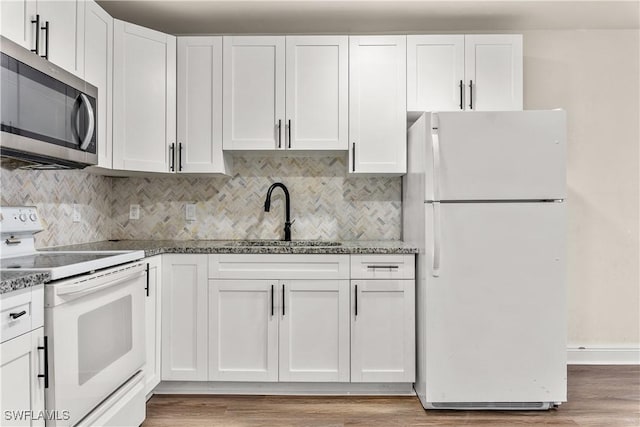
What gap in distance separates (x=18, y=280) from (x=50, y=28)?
124 cm

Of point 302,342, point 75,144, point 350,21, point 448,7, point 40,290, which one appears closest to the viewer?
point 40,290

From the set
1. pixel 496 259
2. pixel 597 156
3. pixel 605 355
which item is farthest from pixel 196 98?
pixel 605 355

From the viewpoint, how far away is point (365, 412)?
238cm

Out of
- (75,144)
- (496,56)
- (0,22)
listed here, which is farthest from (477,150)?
(0,22)

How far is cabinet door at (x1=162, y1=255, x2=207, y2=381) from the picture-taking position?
256 centimetres

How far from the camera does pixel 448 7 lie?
276 cm

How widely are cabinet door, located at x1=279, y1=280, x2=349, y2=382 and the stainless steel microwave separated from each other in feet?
4.34

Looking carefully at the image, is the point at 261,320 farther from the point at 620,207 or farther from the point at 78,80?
the point at 620,207

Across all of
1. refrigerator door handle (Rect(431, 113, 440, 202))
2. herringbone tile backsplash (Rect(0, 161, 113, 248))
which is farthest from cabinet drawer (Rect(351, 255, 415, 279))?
herringbone tile backsplash (Rect(0, 161, 113, 248))

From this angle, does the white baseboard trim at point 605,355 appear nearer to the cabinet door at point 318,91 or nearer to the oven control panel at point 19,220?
the cabinet door at point 318,91

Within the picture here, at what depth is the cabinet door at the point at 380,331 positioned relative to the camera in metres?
2.53

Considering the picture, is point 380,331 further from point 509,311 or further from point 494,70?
point 494,70

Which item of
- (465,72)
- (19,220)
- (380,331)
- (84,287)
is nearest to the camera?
(84,287)

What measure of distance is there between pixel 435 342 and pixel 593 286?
62.8 inches
